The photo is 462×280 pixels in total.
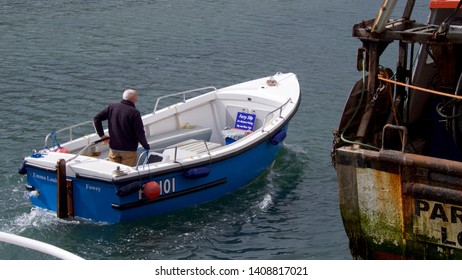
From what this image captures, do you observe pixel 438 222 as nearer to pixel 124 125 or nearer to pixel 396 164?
pixel 396 164

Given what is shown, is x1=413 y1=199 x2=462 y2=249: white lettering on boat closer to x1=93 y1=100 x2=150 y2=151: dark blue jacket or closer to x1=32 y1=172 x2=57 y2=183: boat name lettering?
x1=93 y1=100 x2=150 y2=151: dark blue jacket

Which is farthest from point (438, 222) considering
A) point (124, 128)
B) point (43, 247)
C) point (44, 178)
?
point (44, 178)

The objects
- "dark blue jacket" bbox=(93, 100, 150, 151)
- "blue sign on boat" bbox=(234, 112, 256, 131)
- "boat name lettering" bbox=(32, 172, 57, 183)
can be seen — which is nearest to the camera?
"boat name lettering" bbox=(32, 172, 57, 183)

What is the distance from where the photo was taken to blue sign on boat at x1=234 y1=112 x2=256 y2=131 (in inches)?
546

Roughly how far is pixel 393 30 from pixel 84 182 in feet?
15.5

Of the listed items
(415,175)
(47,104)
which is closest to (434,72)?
(415,175)

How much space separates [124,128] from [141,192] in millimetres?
959

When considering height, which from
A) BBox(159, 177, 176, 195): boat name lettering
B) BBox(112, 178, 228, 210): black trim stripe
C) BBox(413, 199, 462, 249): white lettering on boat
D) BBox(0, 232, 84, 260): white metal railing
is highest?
BBox(0, 232, 84, 260): white metal railing

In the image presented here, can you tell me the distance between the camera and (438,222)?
774cm

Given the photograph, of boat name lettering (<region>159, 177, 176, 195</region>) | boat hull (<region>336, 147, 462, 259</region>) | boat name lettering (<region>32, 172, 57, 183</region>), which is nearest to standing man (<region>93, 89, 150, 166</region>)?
boat name lettering (<region>159, 177, 176, 195</region>)

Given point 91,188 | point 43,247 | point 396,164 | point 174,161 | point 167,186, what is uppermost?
point 43,247

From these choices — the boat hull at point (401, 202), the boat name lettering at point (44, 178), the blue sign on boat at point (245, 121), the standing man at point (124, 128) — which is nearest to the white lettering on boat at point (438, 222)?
the boat hull at point (401, 202)

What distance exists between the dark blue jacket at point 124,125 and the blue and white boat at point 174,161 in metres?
0.29

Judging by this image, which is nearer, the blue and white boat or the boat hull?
the boat hull
